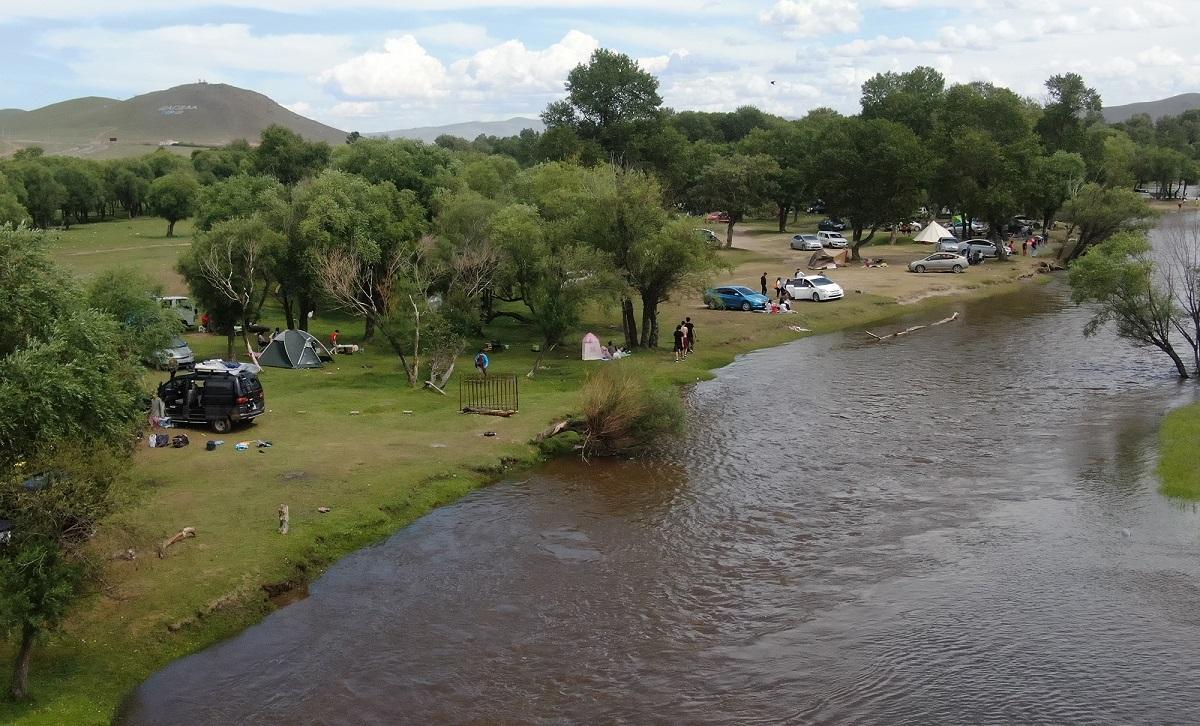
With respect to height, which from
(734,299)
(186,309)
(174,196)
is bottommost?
(734,299)

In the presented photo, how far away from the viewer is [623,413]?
A: 29.5 m

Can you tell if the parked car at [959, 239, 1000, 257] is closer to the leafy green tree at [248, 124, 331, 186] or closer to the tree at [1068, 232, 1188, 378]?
the tree at [1068, 232, 1188, 378]

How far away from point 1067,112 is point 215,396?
3917 inches

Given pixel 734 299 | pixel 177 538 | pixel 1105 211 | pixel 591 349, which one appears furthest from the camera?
pixel 1105 211

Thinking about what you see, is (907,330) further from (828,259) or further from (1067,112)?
(1067,112)

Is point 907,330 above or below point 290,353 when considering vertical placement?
below

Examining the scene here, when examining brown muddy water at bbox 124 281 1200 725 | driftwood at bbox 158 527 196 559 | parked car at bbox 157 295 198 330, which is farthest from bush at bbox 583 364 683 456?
parked car at bbox 157 295 198 330

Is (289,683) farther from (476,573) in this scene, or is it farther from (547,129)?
(547,129)

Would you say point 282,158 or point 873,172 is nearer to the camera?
point 873,172

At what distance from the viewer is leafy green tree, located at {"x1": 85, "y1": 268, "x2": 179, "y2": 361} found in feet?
99.9

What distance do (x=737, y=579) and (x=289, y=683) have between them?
9357mm

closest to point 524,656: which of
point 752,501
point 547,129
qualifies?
point 752,501

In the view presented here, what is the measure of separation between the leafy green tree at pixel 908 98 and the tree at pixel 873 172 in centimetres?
1577

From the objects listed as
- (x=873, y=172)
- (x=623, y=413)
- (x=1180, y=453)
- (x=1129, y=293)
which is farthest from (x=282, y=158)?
(x=1180, y=453)
